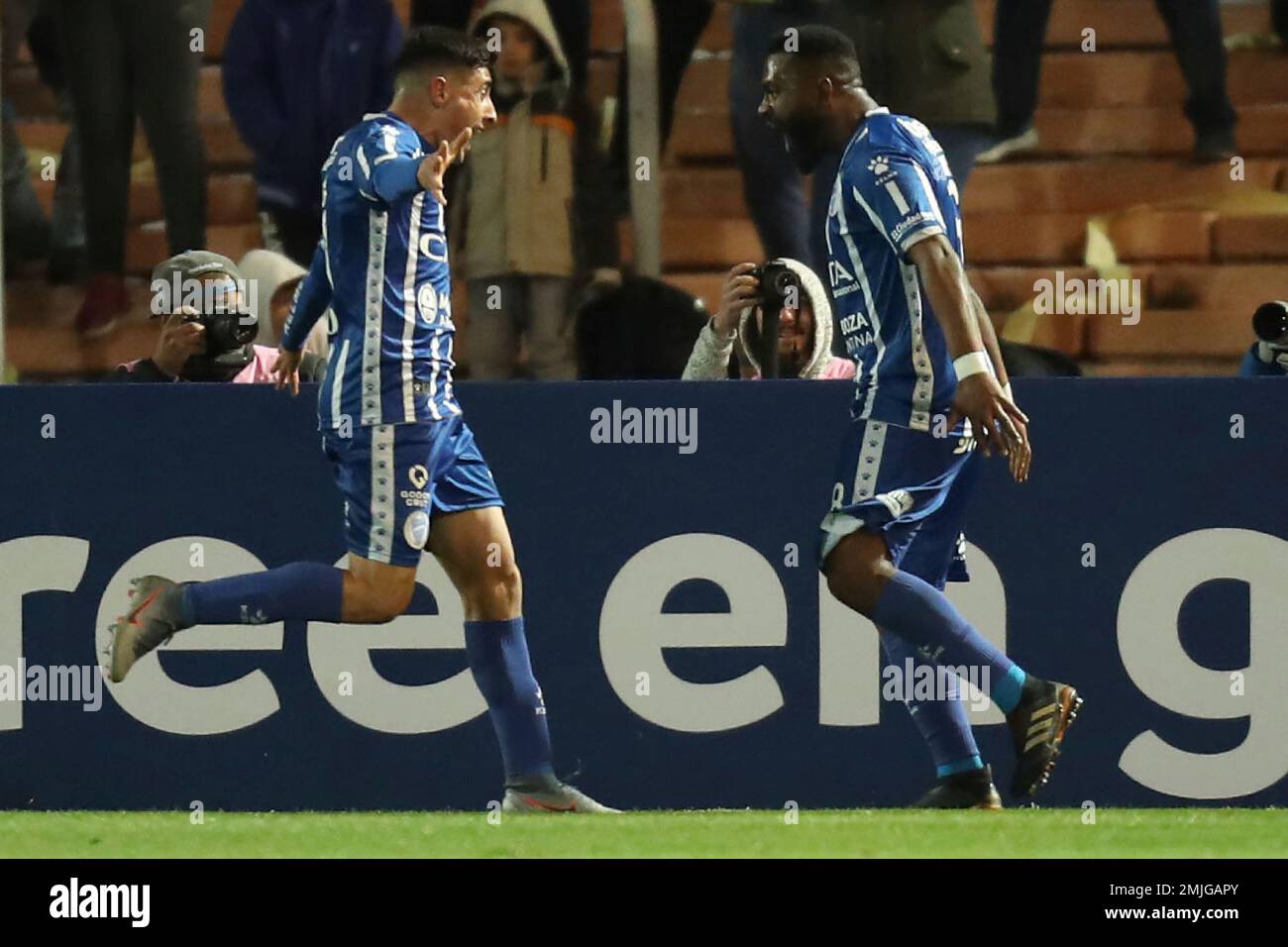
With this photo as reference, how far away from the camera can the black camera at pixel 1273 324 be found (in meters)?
6.99

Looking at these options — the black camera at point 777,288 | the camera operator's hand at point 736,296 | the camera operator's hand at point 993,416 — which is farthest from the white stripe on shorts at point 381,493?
the camera operator's hand at point 993,416

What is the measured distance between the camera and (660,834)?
605 centimetres

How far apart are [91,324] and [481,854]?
3.09 metres

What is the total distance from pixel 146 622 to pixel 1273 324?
3.15m

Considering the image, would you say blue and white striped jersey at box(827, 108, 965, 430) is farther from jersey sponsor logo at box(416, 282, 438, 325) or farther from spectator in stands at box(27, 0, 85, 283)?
spectator in stands at box(27, 0, 85, 283)

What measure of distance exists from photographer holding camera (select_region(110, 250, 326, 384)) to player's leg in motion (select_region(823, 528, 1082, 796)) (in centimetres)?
162

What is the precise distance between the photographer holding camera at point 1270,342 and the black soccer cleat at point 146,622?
3020 millimetres

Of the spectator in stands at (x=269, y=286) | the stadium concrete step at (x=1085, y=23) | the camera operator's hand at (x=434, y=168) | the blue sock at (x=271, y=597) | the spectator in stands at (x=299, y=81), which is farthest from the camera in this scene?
the stadium concrete step at (x=1085, y=23)

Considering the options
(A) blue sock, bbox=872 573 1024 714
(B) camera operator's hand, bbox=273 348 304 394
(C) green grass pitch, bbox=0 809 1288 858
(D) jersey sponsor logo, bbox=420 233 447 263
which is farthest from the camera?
(B) camera operator's hand, bbox=273 348 304 394

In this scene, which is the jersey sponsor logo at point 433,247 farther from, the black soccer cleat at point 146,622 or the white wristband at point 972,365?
the white wristband at point 972,365

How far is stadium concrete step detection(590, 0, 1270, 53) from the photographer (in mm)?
8117

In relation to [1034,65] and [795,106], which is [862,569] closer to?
[795,106]

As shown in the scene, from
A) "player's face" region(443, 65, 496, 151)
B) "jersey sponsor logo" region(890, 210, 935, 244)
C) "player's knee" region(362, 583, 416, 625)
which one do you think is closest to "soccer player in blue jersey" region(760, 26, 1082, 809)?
"jersey sponsor logo" region(890, 210, 935, 244)

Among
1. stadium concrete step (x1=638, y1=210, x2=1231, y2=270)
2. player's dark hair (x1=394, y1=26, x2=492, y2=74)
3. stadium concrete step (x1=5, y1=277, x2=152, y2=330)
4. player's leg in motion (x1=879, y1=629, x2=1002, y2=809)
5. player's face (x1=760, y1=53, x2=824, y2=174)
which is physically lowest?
player's leg in motion (x1=879, y1=629, x2=1002, y2=809)
